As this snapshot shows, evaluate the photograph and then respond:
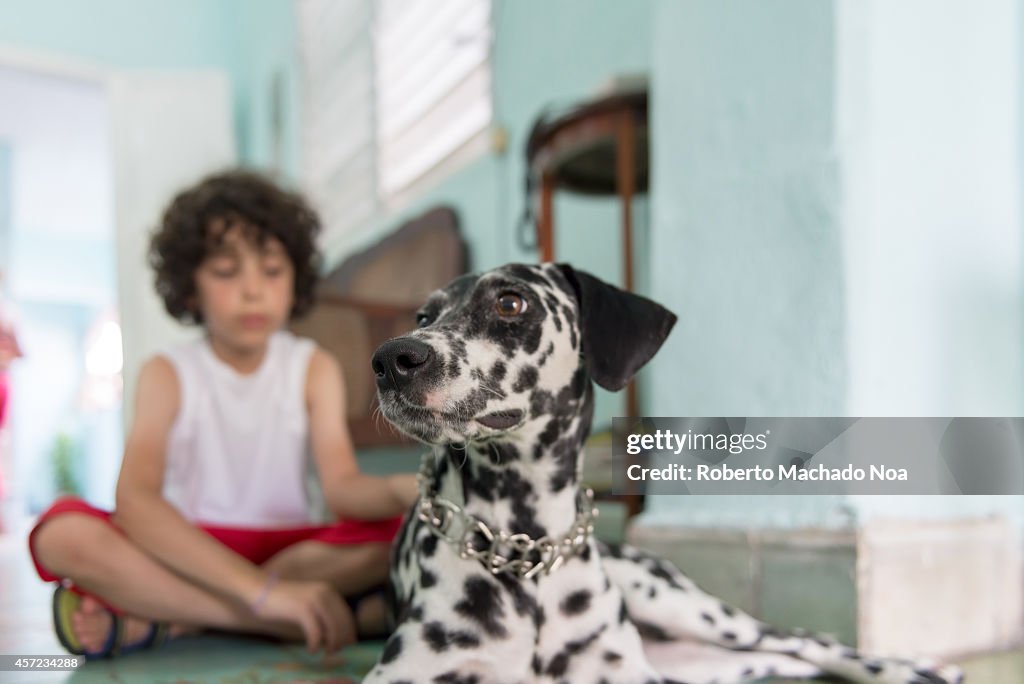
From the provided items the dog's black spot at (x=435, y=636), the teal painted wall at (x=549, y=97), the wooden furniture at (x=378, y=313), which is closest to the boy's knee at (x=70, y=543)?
the dog's black spot at (x=435, y=636)

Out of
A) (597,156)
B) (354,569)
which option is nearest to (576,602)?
(354,569)

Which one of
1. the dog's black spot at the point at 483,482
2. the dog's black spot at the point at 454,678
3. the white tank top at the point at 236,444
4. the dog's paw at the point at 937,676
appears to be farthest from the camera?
the white tank top at the point at 236,444

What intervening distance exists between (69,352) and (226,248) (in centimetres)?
139

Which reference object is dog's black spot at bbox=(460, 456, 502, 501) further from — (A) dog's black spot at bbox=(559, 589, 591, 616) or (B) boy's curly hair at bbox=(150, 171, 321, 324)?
(B) boy's curly hair at bbox=(150, 171, 321, 324)

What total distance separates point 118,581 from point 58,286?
9.43 ft

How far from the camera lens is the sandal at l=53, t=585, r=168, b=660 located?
5.58ft

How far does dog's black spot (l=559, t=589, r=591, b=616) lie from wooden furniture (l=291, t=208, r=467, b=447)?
2.57 m

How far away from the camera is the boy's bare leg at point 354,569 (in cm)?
188

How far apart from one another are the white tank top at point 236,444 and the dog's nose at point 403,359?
3.93ft

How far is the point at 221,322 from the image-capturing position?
2182mm

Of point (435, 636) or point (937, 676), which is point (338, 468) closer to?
point (435, 636)

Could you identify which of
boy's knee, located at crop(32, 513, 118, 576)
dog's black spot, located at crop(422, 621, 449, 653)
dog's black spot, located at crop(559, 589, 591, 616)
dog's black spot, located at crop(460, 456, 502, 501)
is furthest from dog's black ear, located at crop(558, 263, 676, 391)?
boy's knee, located at crop(32, 513, 118, 576)

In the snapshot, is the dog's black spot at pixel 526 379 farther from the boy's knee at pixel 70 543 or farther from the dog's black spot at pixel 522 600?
the boy's knee at pixel 70 543

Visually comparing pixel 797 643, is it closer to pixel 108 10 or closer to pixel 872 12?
pixel 872 12
